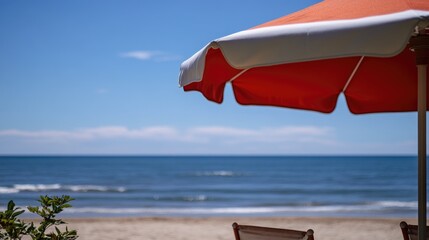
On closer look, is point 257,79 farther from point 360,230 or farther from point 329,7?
point 360,230

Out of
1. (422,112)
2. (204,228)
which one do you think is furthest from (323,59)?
(204,228)

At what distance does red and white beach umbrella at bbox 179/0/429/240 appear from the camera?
76.6 inches

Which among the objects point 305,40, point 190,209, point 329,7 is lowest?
point 190,209

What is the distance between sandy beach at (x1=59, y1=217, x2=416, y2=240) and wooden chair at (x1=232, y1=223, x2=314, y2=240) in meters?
5.39

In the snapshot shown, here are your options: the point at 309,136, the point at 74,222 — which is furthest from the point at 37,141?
the point at 74,222

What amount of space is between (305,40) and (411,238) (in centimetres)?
168

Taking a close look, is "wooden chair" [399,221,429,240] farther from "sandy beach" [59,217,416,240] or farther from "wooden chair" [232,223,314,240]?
"sandy beach" [59,217,416,240]

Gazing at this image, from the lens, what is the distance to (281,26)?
215cm

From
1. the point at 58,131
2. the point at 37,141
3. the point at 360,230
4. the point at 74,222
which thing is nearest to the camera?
the point at 360,230

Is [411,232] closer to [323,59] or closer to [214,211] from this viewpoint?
[323,59]

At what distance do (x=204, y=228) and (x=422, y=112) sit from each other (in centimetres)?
720

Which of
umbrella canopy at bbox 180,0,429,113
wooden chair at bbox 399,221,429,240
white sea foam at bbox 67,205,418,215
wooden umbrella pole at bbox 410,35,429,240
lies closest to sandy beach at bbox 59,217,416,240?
white sea foam at bbox 67,205,418,215

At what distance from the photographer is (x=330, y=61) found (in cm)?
367

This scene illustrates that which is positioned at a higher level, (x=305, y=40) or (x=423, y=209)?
(x=305, y=40)
